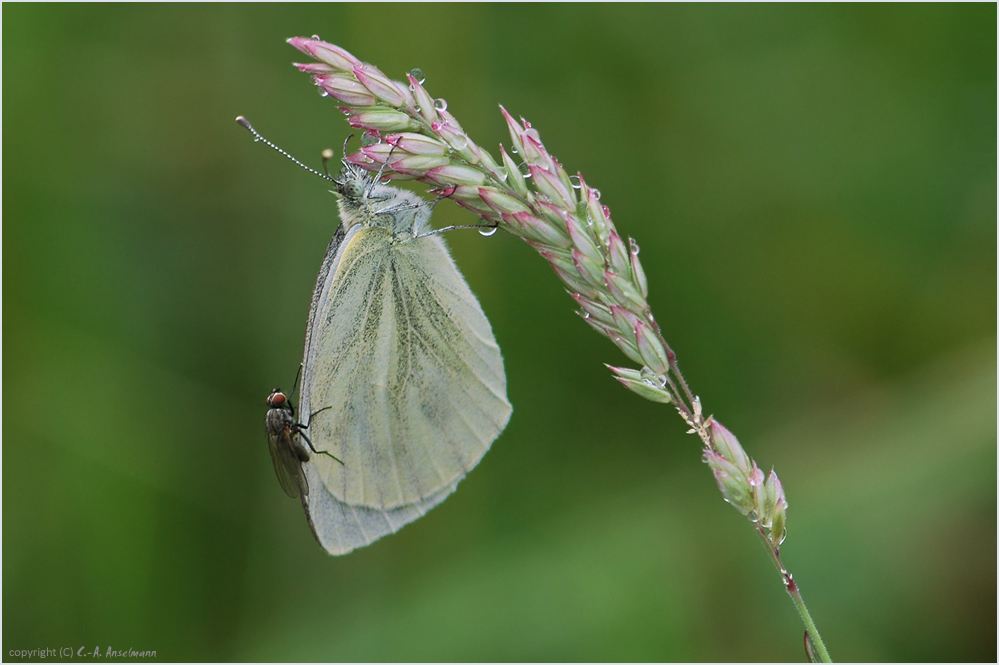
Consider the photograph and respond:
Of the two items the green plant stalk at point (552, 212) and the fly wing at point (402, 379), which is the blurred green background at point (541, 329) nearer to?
the fly wing at point (402, 379)

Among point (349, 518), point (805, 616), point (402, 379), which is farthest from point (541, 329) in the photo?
point (805, 616)

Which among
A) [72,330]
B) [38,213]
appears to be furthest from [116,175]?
[72,330]

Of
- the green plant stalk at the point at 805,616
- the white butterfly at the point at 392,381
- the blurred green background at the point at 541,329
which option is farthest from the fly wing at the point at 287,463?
the green plant stalk at the point at 805,616

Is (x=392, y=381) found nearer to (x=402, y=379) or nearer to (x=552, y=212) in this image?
(x=402, y=379)

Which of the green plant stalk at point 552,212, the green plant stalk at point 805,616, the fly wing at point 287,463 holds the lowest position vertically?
the green plant stalk at point 805,616

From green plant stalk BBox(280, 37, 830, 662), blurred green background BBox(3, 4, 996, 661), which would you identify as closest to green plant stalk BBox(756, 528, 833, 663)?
green plant stalk BBox(280, 37, 830, 662)

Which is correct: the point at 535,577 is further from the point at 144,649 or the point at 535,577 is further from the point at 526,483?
the point at 144,649
